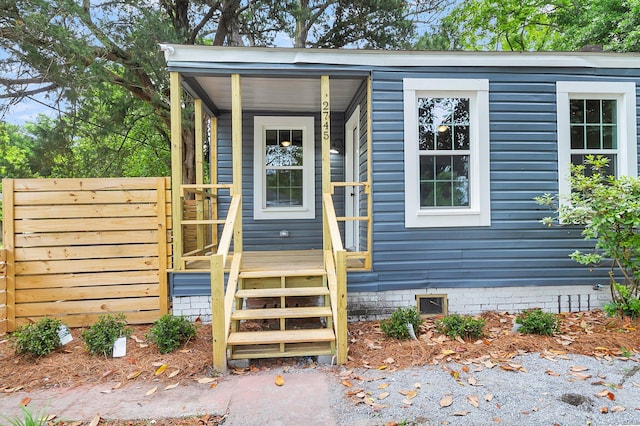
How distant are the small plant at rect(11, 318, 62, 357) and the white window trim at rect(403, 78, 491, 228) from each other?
3.74 metres

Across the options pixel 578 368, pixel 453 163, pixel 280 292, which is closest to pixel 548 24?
pixel 453 163

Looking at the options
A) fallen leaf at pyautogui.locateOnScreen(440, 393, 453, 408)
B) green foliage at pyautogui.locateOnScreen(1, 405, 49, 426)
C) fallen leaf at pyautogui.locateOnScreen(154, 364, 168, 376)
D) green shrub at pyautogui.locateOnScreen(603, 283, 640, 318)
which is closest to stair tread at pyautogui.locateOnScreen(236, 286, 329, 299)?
fallen leaf at pyautogui.locateOnScreen(154, 364, 168, 376)

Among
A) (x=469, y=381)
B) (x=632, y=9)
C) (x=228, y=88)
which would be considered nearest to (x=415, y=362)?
(x=469, y=381)

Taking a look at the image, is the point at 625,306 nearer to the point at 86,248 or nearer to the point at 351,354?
Result: the point at 351,354

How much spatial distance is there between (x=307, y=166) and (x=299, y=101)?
1055 millimetres

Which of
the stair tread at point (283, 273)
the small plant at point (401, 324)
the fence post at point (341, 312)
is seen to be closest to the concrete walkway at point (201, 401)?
the fence post at point (341, 312)

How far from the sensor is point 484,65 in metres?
4.19

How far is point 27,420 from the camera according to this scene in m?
1.89

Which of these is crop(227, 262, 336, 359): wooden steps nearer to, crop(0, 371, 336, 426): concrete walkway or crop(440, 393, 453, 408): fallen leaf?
crop(0, 371, 336, 426): concrete walkway

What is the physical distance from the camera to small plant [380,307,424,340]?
11.3 ft

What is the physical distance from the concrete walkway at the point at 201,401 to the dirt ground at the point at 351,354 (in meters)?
0.14

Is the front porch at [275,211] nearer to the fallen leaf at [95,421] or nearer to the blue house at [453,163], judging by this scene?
the blue house at [453,163]

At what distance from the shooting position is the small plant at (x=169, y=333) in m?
3.21

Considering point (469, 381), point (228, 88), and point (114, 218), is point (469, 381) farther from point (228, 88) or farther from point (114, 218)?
point (228, 88)
